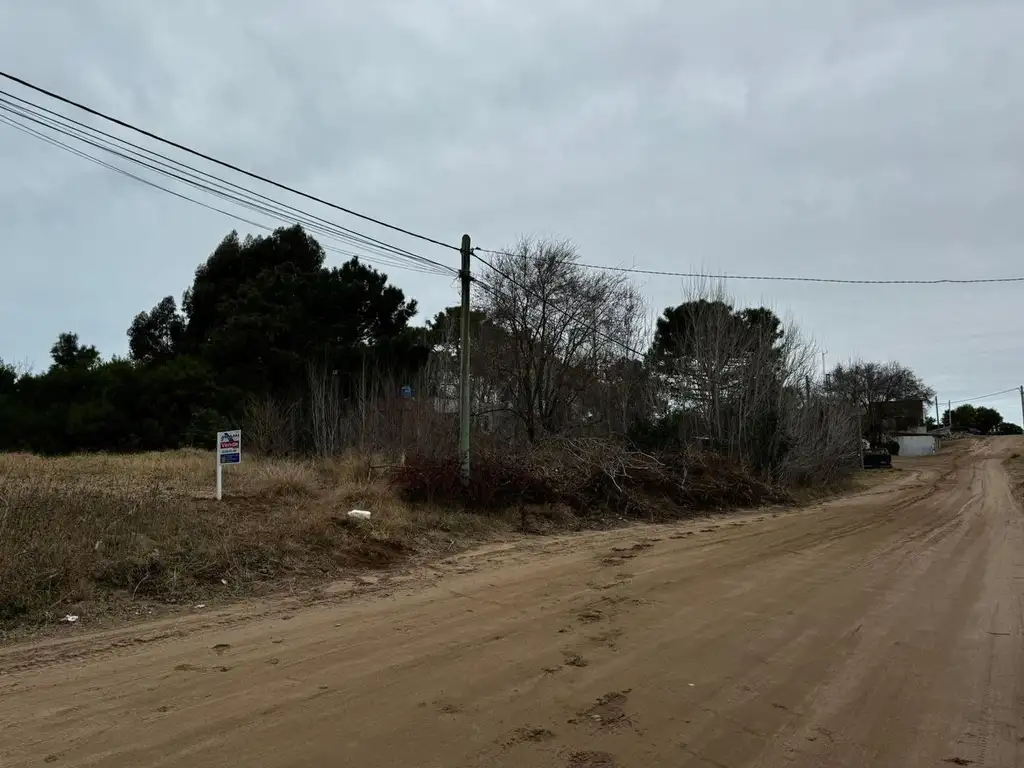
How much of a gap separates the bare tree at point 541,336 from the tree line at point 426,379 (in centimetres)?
6

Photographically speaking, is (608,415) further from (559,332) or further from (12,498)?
(12,498)

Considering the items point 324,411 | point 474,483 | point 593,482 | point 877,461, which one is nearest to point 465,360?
point 474,483

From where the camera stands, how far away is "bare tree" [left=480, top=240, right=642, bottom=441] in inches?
883

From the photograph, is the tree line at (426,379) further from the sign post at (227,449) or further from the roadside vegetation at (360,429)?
the sign post at (227,449)

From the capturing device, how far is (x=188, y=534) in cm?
934

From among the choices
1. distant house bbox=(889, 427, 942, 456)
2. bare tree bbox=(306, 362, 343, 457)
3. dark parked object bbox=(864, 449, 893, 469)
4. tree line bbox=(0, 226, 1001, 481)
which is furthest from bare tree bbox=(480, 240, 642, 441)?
distant house bbox=(889, 427, 942, 456)

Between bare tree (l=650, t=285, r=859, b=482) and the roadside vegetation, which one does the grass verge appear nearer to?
the roadside vegetation

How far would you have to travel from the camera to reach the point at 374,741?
13.5ft

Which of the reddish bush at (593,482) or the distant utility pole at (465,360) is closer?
the reddish bush at (593,482)

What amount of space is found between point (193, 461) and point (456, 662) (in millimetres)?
16068

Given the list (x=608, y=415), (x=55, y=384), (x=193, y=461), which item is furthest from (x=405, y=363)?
(x=55, y=384)

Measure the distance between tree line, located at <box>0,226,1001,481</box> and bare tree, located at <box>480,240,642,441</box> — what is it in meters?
0.06

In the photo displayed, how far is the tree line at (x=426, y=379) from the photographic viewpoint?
22.8 m

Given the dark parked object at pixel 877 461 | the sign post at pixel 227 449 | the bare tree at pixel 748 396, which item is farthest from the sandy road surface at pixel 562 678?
the dark parked object at pixel 877 461
